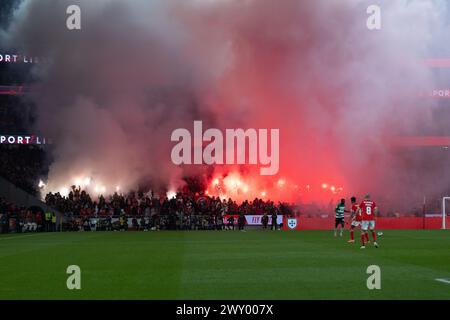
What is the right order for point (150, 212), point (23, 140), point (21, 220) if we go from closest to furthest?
point (21, 220) → point (150, 212) → point (23, 140)

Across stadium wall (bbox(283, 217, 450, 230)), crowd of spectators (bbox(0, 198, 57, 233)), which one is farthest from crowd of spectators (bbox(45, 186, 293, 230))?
stadium wall (bbox(283, 217, 450, 230))

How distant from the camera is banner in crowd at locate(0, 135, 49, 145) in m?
52.7

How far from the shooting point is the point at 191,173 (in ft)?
201

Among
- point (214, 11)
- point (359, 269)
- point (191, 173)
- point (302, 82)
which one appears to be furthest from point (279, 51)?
point (359, 269)

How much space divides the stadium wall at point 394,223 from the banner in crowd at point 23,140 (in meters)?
24.0

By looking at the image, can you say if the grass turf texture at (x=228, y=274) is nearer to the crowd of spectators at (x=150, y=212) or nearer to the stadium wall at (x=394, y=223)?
the stadium wall at (x=394, y=223)

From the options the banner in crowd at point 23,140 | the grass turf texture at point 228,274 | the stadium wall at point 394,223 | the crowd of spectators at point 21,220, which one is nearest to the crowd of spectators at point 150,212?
the crowd of spectators at point 21,220

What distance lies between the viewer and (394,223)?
45.2m

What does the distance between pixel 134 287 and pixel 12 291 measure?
224 cm

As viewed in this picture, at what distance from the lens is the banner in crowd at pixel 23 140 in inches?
2074

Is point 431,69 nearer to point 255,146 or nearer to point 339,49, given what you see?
point 339,49

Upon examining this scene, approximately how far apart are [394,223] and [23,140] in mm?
32291

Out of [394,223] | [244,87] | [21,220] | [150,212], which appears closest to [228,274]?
[21,220]

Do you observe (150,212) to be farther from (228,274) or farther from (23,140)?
(228,274)
